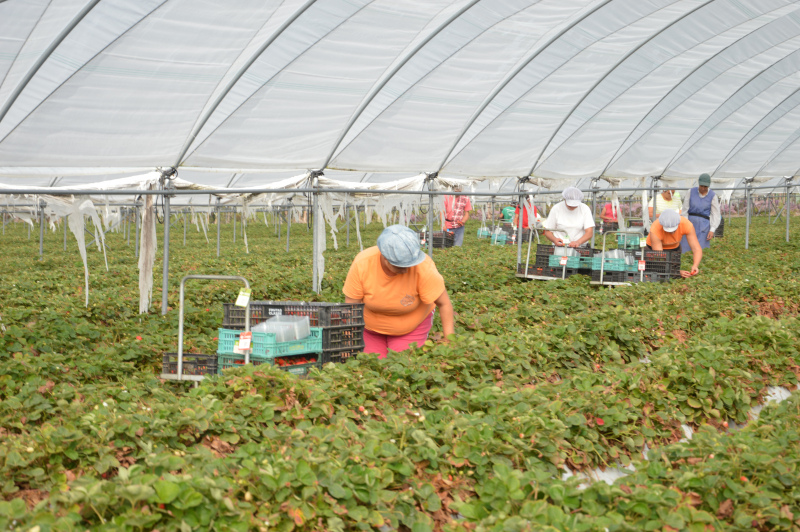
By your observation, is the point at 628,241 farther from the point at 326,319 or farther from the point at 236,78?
the point at 326,319

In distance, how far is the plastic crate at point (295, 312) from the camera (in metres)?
4.97

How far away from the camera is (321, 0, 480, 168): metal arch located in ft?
29.3

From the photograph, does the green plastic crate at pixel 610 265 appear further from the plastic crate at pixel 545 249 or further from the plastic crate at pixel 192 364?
the plastic crate at pixel 192 364

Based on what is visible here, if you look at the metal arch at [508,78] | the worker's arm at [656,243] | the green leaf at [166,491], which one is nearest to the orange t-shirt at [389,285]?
the green leaf at [166,491]

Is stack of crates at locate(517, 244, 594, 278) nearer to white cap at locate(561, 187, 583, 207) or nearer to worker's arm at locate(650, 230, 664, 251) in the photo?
white cap at locate(561, 187, 583, 207)

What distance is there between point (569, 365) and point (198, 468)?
349cm

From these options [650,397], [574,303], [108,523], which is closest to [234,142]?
[574,303]

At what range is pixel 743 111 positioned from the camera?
1702cm

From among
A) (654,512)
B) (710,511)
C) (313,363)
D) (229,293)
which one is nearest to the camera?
(654,512)

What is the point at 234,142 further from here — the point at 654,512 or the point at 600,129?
the point at 600,129

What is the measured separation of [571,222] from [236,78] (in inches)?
210

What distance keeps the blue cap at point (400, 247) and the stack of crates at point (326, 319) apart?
21.4 inches

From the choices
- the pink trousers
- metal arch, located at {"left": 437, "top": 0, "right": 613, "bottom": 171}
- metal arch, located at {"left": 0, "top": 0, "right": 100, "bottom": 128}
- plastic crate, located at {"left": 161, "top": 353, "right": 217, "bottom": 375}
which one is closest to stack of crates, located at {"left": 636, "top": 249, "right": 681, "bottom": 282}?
metal arch, located at {"left": 437, "top": 0, "right": 613, "bottom": 171}

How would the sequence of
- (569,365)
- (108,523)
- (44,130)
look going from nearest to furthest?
(108,523) → (569,365) → (44,130)
